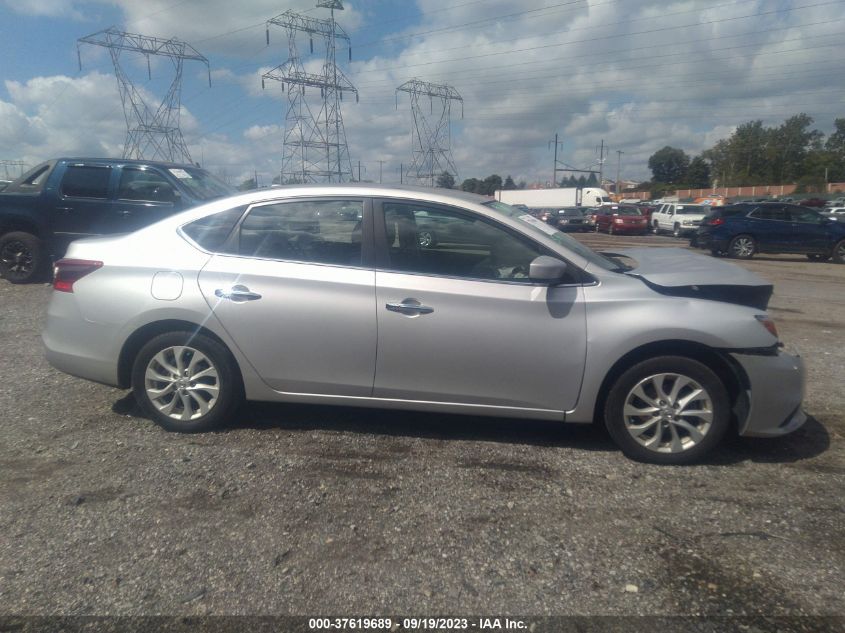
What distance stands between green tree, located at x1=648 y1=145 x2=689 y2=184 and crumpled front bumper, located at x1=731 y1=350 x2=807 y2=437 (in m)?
115

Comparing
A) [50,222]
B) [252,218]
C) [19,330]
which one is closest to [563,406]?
[252,218]

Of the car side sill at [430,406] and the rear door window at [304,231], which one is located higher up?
the rear door window at [304,231]

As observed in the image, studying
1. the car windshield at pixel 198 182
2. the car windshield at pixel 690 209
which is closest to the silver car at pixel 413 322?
the car windshield at pixel 198 182

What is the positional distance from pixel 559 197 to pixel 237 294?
58230 millimetres

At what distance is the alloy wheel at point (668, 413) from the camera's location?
13.1 ft

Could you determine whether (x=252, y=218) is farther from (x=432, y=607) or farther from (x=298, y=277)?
(x=432, y=607)

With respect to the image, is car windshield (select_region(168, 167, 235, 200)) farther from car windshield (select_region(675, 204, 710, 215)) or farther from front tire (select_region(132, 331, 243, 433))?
car windshield (select_region(675, 204, 710, 215))

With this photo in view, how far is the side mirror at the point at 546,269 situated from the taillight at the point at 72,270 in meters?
2.90

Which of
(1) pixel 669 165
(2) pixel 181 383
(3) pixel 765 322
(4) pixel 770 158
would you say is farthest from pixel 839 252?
(1) pixel 669 165

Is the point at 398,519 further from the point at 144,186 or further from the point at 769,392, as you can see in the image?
the point at 144,186

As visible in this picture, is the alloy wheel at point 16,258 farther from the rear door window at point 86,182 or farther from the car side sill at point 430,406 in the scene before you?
the car side sill at point 430,406

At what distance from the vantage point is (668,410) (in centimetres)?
400

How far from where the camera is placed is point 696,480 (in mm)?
3898

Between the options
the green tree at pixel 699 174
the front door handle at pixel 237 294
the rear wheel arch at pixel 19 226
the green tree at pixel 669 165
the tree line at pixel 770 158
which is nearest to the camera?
the front door handle at pixel 237 294
